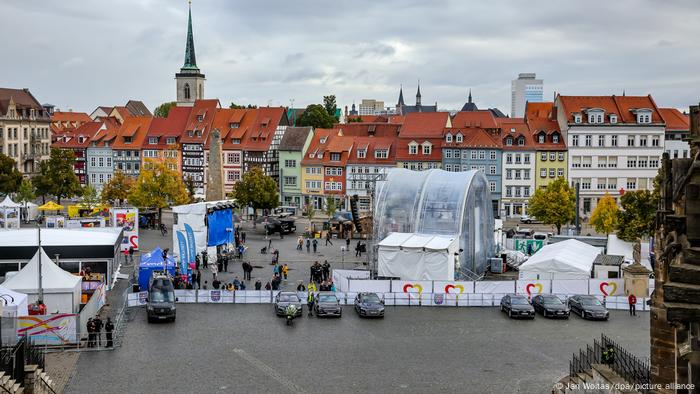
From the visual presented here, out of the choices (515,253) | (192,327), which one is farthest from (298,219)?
(192,327)

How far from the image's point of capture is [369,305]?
Answer: 112ft

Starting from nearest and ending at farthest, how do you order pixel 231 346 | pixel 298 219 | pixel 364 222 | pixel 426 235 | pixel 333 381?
pixel 333 381
pixel 231 346
pixel 426 235
pixel 364 222
pixel 298 219

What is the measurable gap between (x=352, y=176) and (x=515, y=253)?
118 ft

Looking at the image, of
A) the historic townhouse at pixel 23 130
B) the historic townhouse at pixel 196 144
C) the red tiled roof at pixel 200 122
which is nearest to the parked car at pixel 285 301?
the historic townhouse at pixel 196 144

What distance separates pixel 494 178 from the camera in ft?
265

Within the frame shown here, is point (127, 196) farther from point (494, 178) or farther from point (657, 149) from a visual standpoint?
point (657, 149)

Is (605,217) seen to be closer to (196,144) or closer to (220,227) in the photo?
(220,227)

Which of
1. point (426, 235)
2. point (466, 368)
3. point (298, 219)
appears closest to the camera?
point (466, 368)

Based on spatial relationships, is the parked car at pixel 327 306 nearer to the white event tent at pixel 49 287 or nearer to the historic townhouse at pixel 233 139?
the white event tent at pixel 49 287

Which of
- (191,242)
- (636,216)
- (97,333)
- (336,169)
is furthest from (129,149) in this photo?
(97,333)

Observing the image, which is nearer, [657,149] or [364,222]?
Result: [364,222]

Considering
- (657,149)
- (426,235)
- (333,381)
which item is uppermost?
(657,149)

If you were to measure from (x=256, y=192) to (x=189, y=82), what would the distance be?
67.3 meters

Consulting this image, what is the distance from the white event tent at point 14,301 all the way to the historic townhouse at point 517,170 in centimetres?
5780
